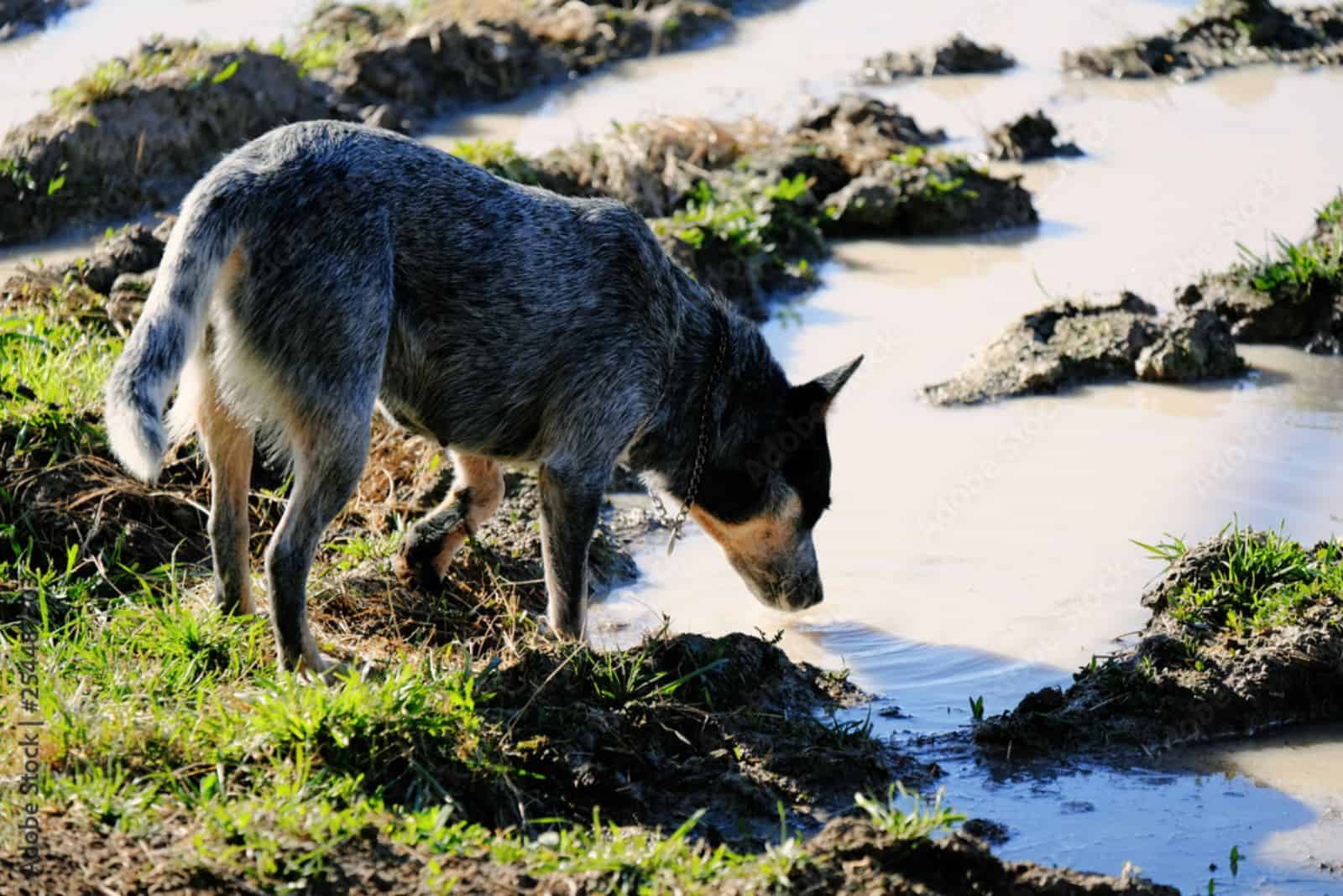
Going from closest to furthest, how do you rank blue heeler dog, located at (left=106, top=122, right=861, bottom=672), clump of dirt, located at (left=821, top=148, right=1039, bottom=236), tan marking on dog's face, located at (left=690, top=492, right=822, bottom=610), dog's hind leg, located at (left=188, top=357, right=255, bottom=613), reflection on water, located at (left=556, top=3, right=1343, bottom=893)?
blue heeler dog, located at (left=106, top=122, right=861, bottom=672)
reflection on water, located at (left=556, top=3, right=1343, bottom=893)
dog's hind leg, located at (left=188, top=357, right=255, bottom=613)
tan marking on dog's face, located at (left=690, top=492, right=822, bottom=610)
clump of dirt, located at (left=821, top=148, right=1039, bottom=236)

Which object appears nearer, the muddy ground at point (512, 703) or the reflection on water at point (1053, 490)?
the muddy ground at point (512, 703)

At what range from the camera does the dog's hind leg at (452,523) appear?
6.43m

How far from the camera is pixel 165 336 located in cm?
488

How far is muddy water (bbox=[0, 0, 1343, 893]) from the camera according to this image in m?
5.41

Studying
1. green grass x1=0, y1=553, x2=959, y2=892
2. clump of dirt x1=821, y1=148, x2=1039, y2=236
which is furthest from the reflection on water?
green grass x1=0, y1=553, x2=959, y2=892

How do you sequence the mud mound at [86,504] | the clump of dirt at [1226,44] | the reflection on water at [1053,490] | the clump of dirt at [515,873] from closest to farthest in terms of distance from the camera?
the clump of dirt at [515,873], the reflection on water at [1053,490], the mud mound at [86,504], the clump of dirt at [1226,44]

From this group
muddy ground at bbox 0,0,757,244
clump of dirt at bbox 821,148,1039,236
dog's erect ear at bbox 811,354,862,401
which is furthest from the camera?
clump of dirt at bbox 821,148,1039,236

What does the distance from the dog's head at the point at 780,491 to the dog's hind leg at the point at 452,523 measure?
0.86 m

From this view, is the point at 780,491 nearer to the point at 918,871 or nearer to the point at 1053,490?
the point at 1053,490

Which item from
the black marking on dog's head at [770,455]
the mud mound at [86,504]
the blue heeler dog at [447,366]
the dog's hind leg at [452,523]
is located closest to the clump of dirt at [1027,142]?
the blue heeler dog at [447,366]

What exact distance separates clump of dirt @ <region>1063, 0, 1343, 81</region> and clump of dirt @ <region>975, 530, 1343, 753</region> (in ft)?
35.2

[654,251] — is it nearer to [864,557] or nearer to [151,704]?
[864,557]

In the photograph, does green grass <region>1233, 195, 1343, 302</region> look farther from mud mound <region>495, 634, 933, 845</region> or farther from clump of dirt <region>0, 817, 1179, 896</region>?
clump of dirt <region>0, 817, 1179, 896</region>

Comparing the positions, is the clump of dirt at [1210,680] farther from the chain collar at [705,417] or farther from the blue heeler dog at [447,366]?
the chain collar at [705,417]
